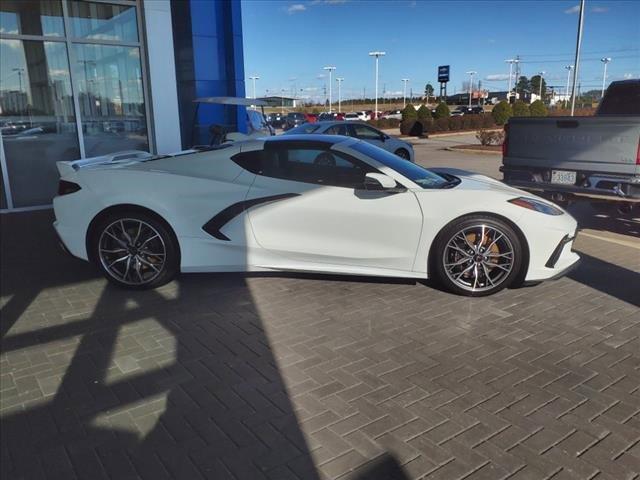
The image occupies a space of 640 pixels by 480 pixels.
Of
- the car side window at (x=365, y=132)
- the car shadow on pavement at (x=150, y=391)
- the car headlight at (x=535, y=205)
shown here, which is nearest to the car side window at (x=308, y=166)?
the car shadow on pavement at (x=150, y=391)

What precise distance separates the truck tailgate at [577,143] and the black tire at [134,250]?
16.3ft

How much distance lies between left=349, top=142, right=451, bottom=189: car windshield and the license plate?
249 centimetres

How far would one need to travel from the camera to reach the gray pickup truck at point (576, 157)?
6.24 metres

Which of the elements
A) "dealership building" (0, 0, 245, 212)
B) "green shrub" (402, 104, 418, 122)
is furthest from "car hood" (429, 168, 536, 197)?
"green shrub" (402, 104, 418, 122)

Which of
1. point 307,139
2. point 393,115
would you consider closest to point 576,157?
point 307,139

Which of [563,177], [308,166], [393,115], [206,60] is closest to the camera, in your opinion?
[308,166]

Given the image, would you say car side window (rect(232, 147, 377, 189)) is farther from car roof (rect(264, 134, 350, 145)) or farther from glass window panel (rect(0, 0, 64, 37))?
glass window panel (rect(0, 0, 64, 37))

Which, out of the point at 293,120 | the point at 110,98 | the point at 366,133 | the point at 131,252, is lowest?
the point at 131,252

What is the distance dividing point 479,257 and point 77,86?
835 centimetres

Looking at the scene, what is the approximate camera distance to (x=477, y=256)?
4.77 m

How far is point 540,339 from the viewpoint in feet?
13.2

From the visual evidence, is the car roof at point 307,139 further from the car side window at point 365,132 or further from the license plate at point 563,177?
the car side window at point 365,132

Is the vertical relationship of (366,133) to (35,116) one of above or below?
below

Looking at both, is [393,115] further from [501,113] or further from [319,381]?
[319,381]
